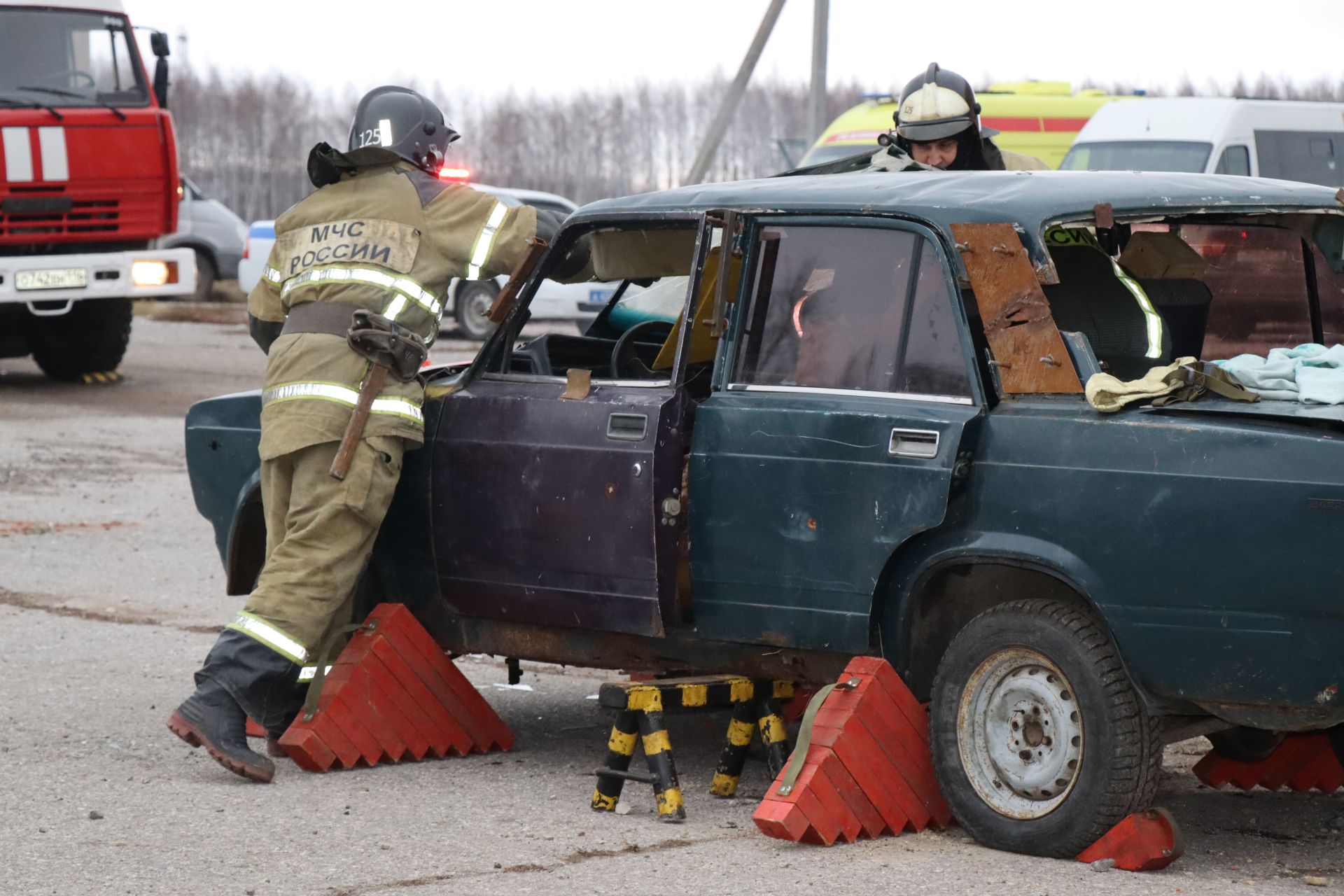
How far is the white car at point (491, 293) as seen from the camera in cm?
2045

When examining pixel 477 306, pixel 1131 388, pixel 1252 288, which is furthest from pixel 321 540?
pixel 477 306

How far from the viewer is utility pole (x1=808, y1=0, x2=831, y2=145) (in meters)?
18.1

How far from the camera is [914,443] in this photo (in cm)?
473

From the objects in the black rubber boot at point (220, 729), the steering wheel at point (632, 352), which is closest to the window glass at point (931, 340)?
the steering wheel at point (632, 352)

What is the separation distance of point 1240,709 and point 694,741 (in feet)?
7.40

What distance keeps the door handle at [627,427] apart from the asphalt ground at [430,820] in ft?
3.28

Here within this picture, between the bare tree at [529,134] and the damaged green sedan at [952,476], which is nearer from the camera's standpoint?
the damaged green sedan at [952,476]

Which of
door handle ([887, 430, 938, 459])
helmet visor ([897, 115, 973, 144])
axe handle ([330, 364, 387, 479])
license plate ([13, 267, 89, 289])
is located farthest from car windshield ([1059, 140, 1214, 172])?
door handle ([887, 430, 938, 459])

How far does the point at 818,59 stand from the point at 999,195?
544 inches

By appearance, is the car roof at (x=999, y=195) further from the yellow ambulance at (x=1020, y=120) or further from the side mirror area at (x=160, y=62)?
the yellow ambulance at (x=1020, y=120)

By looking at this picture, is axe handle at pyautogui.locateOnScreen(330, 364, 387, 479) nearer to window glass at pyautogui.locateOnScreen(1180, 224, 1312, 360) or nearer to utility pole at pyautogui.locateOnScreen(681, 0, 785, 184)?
window glass at pyautogui.locateOnScreen(1180, 224, 1312, 360)

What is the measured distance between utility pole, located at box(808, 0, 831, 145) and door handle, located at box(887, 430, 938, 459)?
547 inches

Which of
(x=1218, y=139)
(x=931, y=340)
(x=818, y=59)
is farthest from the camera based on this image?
(x=818, y=59)

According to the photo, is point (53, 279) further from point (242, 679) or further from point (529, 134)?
point (529, 134)
